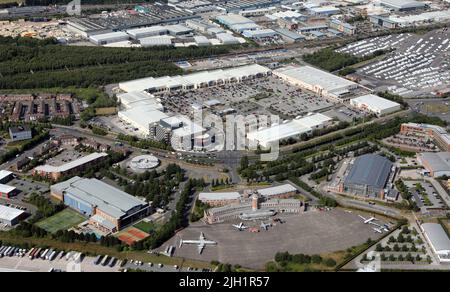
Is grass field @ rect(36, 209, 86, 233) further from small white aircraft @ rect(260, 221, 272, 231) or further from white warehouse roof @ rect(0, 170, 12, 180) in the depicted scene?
small white aircraft @ rect(260, 221, 272, 231)

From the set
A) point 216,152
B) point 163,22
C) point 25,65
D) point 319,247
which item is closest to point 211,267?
point 319,247

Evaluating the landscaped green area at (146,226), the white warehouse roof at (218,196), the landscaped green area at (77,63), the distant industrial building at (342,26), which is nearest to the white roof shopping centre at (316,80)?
the landscaped green area at (77,63)

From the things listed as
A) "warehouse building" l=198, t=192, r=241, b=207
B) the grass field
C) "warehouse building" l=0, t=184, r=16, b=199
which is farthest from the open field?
"warehouse building" l=0, t=184, r=16, b=199

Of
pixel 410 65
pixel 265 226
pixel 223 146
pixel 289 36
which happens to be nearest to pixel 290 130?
pixel 223 146

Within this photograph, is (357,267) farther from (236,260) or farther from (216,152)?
(216,152)

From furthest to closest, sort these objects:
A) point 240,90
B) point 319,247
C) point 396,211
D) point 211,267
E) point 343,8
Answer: point 343,8, point 240,90, point 396,211, point 319,247, point 211,267

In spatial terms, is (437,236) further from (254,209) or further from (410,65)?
(410,65)
